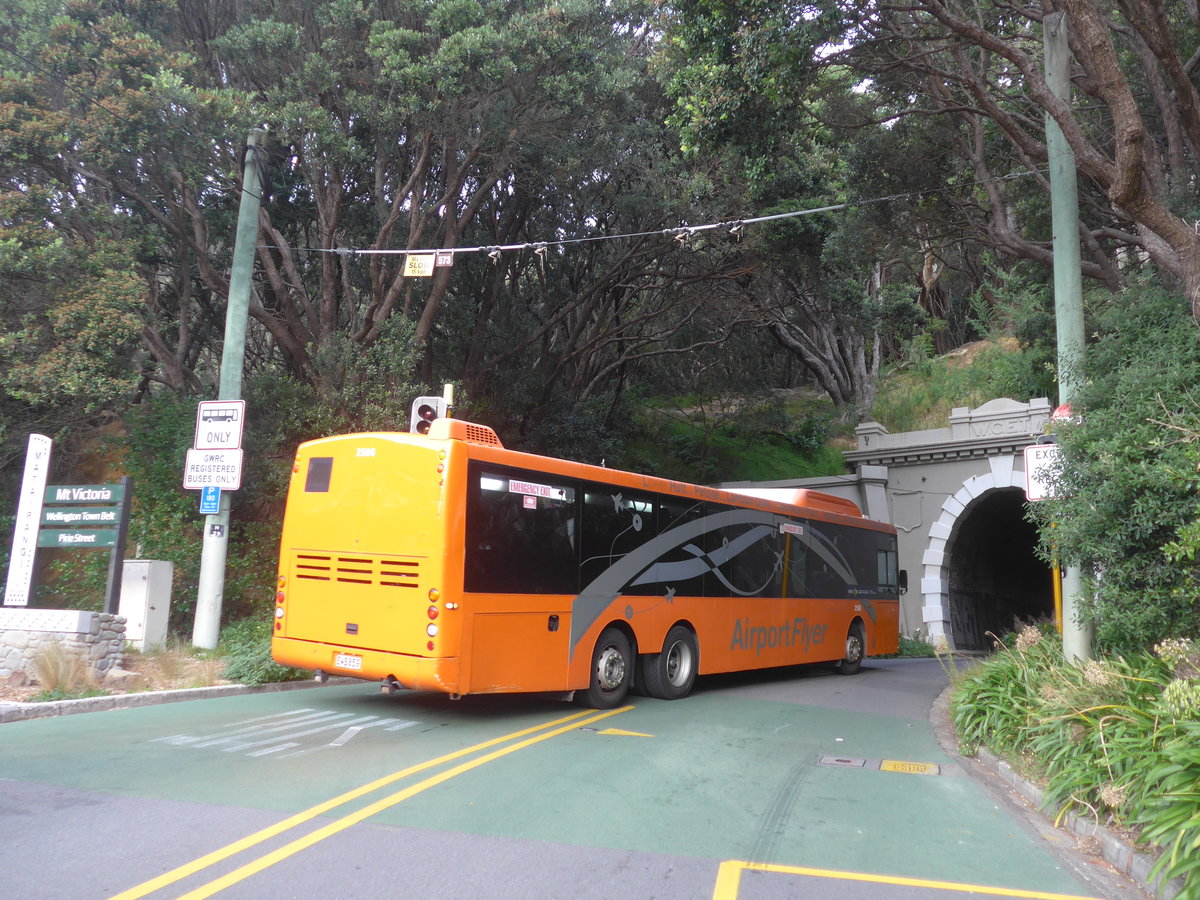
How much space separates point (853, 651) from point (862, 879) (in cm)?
Result: 1318

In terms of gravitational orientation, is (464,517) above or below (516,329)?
below

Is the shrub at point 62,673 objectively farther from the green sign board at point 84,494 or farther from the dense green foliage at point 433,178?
the dense green foliage at point 433,178

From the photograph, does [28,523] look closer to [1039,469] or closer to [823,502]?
[1039,469]

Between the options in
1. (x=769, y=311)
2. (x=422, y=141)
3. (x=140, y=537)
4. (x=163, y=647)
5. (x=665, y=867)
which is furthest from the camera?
(x=769, y=311)

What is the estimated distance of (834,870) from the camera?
17.6 ft

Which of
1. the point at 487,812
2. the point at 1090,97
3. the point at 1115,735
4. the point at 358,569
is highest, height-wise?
the point at 1090,97

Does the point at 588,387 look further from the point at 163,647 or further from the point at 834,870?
the point at 834,870

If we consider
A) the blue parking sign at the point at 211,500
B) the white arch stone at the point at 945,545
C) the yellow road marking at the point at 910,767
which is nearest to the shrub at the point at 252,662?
the blue parking sign at the point at 211,500

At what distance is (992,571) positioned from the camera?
3312 cm

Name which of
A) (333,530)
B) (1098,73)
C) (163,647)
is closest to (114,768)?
(333,530)

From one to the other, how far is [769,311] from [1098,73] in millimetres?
17221

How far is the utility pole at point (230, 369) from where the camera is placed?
1288 cm

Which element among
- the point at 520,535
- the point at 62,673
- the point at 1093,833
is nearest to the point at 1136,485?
the point at 1093,833

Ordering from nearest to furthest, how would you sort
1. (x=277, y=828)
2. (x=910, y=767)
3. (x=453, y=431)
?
(x=277, y=828) < (x=910, y=767) < (x=453, y=431)
